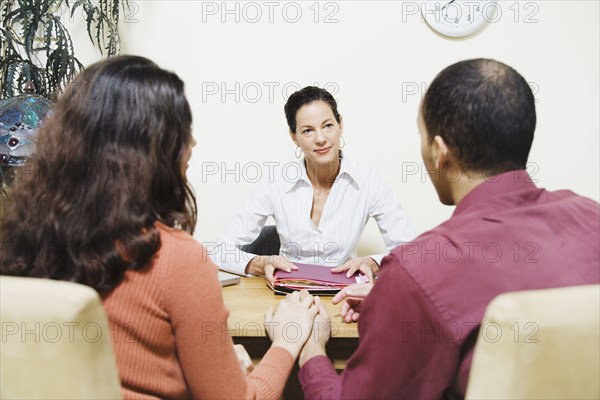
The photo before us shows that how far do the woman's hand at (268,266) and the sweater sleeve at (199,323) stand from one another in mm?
611

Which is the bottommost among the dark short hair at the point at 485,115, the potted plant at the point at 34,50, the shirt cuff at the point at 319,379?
the shirt cuff at the point at 319,379

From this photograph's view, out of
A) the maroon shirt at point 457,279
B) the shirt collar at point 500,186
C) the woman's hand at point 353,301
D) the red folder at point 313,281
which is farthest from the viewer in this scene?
the red folder at point 313,281

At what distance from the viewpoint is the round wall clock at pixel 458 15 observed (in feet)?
8.55

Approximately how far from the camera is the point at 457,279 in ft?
2.60

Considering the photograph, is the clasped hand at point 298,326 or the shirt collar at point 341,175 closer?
the clasped hand at point 298,326

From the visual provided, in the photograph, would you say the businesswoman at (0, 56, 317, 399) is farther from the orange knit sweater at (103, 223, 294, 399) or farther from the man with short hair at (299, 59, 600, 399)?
the man with short hair at (299, 59, 600, 399)

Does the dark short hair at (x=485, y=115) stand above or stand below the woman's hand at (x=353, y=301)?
above

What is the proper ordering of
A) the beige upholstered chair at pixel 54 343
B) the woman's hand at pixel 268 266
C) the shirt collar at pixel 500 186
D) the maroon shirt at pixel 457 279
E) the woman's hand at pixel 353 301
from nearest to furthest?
the beige upholstered chair at pixel 54 343 → the maroon shirt at pixel 457 279 → the shirt collar at pixel 500 186 → the woman's hand at pixel 353 301 → the woman's hand at pixel 268 266

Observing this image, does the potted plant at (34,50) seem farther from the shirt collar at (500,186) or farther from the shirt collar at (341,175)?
the shirt collar at (500,186)

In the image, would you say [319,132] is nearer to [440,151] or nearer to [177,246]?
[440,151]

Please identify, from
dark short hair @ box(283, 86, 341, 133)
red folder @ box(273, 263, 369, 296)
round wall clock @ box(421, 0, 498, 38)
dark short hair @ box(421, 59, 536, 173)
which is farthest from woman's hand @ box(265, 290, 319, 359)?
round wall clock @ box(421, 0, 498, 38)

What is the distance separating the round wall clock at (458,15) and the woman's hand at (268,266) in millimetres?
1717

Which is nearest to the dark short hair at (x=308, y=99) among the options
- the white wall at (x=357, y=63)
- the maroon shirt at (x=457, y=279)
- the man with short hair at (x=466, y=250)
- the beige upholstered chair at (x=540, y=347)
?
the white wall at (x=357, y=63)

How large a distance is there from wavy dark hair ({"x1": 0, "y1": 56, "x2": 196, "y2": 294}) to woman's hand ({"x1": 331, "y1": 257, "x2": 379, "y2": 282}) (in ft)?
2.69
